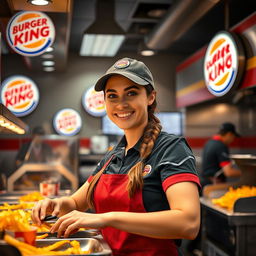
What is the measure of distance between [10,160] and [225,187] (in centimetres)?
542

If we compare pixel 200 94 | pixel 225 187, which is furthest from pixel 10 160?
pixel 225 187

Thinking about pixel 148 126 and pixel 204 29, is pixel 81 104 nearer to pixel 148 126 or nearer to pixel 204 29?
pixel 204 29

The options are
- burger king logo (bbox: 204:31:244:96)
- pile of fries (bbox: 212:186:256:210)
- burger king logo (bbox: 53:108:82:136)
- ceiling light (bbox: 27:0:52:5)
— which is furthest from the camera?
burger king logo (bbox: 53:108:82:136)

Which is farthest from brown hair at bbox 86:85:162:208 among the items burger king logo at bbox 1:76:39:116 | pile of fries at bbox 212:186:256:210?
burger king logo at bbox 1:76:39:116

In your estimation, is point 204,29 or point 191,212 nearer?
point 191,212

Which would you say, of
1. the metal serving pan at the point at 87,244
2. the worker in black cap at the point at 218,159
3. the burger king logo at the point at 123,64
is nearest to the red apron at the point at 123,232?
the metal serving pan at the point at 87,244

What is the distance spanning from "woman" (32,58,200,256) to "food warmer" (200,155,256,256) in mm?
1946

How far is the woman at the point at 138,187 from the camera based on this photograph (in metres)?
1.68

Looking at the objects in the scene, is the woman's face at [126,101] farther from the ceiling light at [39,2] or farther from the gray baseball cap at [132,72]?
the ceiling light at [39,2]

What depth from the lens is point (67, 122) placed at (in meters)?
9.03

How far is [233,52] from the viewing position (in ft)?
15.9

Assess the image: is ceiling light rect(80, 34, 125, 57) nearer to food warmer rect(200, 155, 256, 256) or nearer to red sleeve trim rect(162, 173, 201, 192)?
food warmer rect(200, 155, 256, 256)

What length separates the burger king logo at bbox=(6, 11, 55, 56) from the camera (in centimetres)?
372

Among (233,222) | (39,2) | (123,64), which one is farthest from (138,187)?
(233,222)
